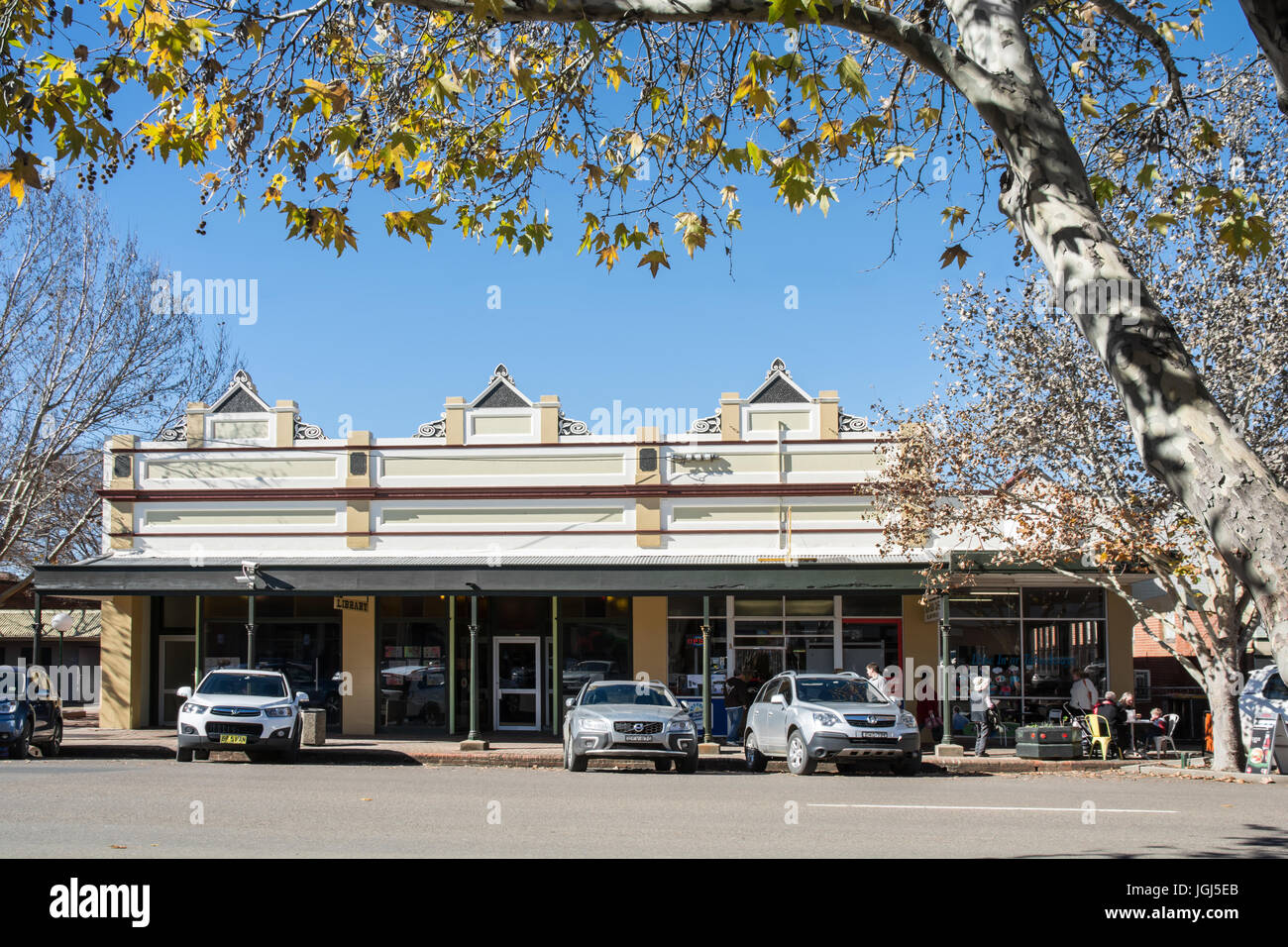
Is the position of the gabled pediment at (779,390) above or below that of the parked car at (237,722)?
above

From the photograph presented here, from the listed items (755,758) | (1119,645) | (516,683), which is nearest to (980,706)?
(1119,645)

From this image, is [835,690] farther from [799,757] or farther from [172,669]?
[172,669]

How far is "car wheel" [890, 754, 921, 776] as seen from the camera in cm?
1762

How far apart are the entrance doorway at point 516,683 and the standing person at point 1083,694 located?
431 inches

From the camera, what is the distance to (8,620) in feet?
143

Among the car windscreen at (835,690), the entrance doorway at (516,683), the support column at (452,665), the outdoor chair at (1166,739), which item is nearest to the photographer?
the car windscreen at (835,690)

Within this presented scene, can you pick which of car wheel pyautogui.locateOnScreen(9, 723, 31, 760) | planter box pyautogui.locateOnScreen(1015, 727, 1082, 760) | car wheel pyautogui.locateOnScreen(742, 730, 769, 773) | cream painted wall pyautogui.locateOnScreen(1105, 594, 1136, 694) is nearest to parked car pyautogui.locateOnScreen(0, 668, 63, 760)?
car wheel pyautogui.locateOnScreen(9, 723, 31, 760)

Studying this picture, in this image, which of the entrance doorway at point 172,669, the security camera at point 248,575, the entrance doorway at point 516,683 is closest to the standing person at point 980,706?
the entrance doorway at point 516,683

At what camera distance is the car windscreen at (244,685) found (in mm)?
19328

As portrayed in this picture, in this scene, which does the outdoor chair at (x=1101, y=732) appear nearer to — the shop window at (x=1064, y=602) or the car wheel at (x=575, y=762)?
the shop window at (x=1064, y=602)

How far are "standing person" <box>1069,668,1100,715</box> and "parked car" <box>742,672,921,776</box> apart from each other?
599cm

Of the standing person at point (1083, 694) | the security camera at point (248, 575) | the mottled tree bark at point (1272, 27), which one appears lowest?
the standing person at point (1083, 694)

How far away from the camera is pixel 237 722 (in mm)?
18359

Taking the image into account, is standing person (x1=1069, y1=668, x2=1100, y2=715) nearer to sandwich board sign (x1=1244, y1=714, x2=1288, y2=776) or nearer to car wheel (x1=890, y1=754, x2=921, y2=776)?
sandwich board sign (x1=1244, y1=714, x2=1288, y2=776)
